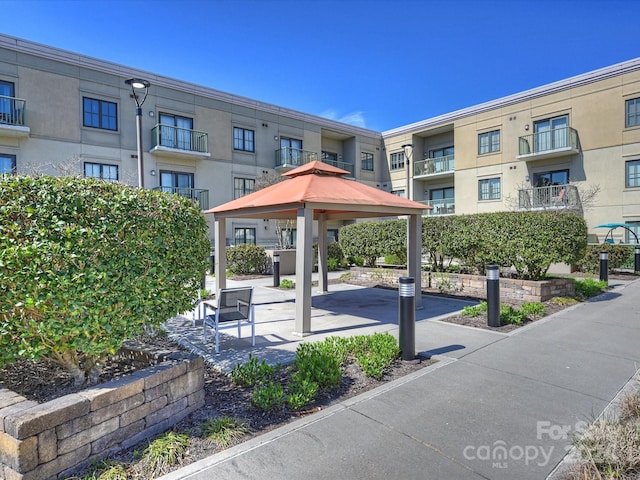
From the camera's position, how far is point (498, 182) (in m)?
23.5

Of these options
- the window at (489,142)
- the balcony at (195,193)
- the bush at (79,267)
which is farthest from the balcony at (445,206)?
the bush at (79,267)

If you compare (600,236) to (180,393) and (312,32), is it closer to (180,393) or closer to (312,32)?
(312,32)

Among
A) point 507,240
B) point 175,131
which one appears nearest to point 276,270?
point 507,240

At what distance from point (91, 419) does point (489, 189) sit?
25.0 m

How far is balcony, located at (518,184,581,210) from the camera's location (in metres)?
19.6

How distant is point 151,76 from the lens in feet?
63.6

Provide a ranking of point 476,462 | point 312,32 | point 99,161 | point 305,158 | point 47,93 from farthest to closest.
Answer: point 305,158
point 99,161
point 47,93
point 312,32
point 476,462

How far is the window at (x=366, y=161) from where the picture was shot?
29.3 metres

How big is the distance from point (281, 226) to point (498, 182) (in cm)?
1398

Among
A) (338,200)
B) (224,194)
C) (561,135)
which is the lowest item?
(338,200)

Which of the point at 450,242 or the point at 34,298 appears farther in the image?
the point at 450,242

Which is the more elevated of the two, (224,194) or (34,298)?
(224,194)

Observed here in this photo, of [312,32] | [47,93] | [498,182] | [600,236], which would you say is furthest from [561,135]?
[47,93]

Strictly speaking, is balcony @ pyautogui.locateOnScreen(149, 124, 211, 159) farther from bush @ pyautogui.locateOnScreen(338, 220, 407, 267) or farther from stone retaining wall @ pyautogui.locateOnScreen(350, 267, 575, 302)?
stone retaining wall @ pyautogui.locateOnScreen(350, 267, 575, 302)
